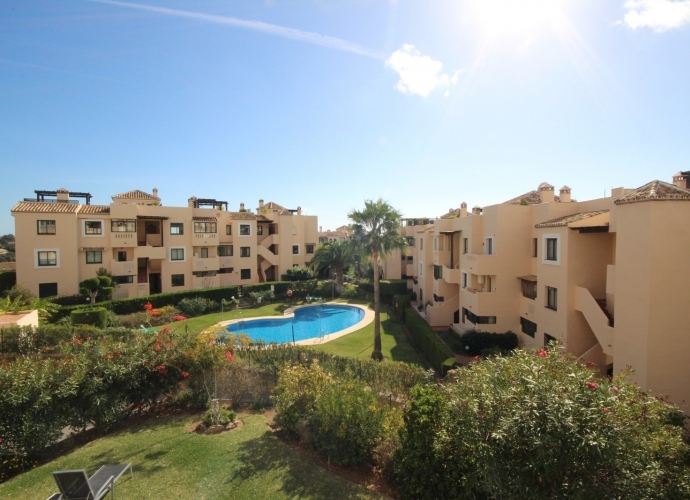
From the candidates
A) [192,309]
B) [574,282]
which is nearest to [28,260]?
[192,309]

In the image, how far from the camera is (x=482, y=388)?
675cm

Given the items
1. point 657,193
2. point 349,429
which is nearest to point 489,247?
point 657,193

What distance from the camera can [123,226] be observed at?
34.1 m

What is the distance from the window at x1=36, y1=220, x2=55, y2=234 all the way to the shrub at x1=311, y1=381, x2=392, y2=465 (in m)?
33.4

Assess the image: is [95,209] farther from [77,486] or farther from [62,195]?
[77,486]

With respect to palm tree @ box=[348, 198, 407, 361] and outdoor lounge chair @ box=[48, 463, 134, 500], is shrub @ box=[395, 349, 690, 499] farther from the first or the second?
palm tree @ box=[348, 198, 407, 361]

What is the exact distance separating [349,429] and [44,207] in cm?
3544

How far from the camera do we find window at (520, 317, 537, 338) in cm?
2103

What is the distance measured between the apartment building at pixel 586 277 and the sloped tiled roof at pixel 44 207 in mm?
33252

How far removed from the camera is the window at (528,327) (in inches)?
828

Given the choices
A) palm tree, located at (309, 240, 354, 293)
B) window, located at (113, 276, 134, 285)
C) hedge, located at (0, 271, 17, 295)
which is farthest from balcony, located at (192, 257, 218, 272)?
hedge, located at (0, 271, 17, 295)

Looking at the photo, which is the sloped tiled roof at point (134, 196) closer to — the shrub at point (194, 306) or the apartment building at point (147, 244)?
the apartment building at point (147, 244)

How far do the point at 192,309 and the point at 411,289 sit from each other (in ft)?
78.5

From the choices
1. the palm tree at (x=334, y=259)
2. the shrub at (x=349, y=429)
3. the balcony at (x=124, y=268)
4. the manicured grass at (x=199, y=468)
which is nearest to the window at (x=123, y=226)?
the balcony at (x=124, y=268)
